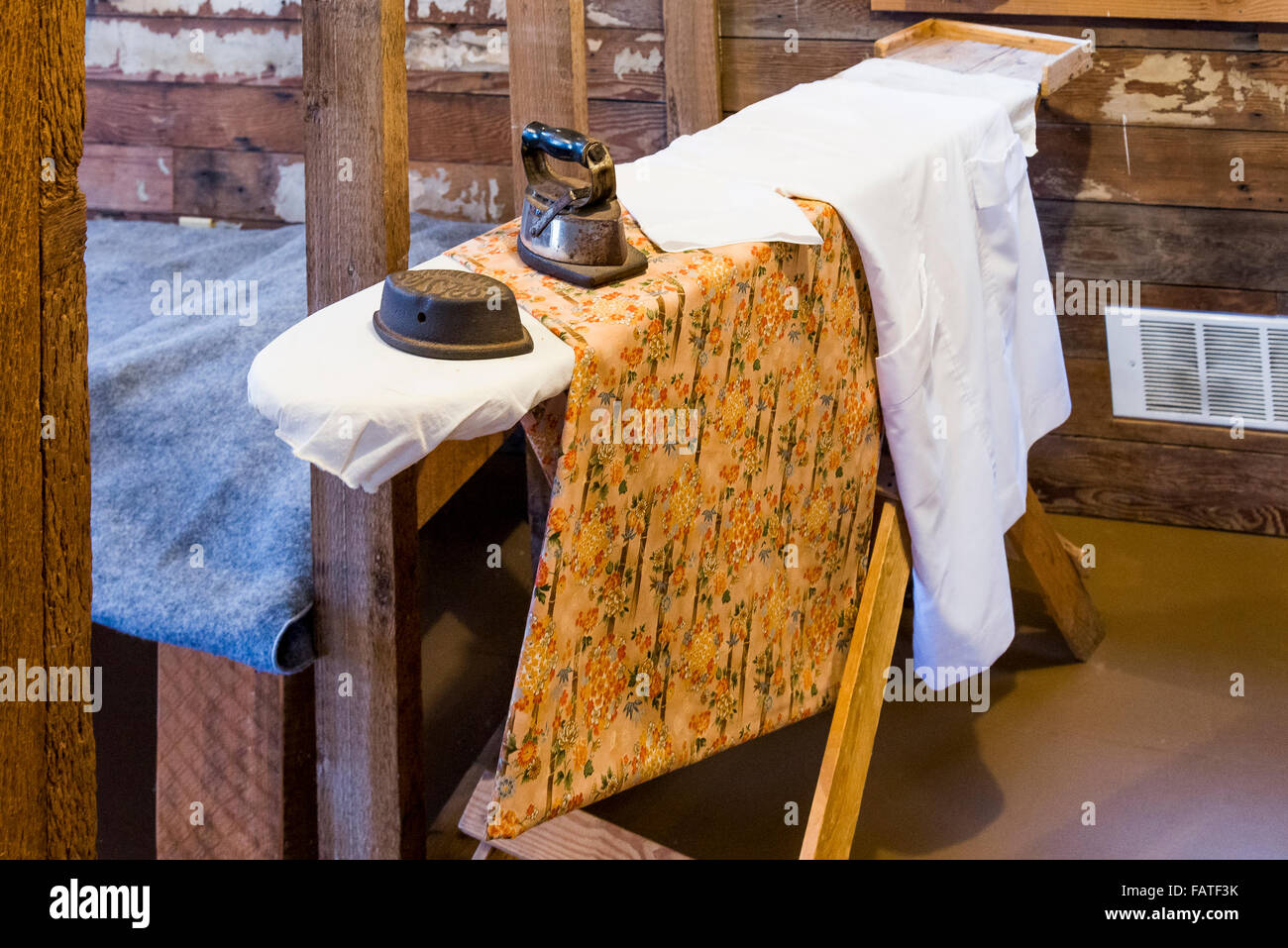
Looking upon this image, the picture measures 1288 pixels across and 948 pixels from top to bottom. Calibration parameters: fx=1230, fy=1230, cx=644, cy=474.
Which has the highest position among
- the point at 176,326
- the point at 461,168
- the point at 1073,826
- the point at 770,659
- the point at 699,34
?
the point at 699,34

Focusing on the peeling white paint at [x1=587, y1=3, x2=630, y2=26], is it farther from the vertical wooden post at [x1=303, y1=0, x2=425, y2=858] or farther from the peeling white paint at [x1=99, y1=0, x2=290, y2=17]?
the vertical wooden post at [x1=303, y1=0, x2=425, y2=858]

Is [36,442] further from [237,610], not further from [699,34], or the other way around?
[699,34]

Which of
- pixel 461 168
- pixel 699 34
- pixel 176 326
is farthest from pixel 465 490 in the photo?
pixel 699 34

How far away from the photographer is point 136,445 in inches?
75.4

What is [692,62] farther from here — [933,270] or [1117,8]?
[933,270]

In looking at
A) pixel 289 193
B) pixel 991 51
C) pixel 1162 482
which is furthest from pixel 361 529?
pixel 1162 482

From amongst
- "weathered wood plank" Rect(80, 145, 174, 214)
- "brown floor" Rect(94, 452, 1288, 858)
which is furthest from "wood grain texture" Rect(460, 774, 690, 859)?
"weathered wood plank" Rect(80, 145, 174, 214)

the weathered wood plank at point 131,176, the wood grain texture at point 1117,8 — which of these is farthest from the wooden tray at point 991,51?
the weathered wood plank at point 131,176

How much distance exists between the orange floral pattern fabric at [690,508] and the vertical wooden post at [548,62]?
0.57 metres

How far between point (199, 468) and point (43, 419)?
3.48ft

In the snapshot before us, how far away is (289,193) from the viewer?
118 inches

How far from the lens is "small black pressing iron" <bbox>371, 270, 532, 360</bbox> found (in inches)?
38.6
